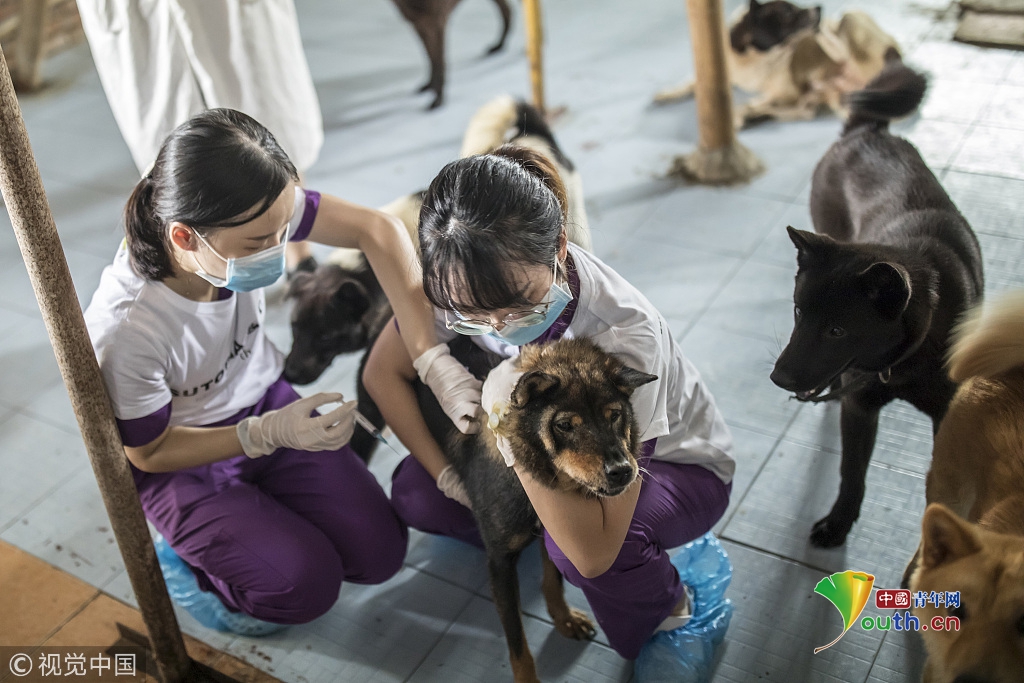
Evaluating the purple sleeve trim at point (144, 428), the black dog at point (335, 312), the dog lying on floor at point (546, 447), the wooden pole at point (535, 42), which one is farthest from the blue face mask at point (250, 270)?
the wooden pole at point (535, 42)

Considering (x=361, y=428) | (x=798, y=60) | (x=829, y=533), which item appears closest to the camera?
(x=829, y=533)

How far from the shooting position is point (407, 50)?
20.4 ft

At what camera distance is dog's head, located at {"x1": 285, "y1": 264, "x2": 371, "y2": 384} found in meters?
2.95

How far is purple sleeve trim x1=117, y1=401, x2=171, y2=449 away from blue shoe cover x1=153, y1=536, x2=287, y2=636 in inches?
18.7

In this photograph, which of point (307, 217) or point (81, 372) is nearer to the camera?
point (81, 372)

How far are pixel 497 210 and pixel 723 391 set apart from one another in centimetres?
162

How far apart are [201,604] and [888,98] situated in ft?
8.41

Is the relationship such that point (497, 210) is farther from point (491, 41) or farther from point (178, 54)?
point (491, 41)

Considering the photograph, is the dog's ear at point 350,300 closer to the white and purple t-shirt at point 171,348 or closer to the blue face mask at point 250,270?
the white and purple t-shirt at point 171,348

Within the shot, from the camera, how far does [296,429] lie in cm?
212

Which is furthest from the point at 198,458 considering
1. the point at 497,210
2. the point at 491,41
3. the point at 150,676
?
the point at 491,41

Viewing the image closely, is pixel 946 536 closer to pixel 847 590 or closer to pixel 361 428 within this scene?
pixel 847 590

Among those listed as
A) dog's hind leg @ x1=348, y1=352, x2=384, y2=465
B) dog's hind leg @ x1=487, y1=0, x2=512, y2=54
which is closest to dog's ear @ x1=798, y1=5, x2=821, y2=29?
dog's hind leg @ x1=487, y1=0, x2=512, y2=54

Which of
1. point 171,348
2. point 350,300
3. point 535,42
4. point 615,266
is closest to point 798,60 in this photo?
point 535,42
